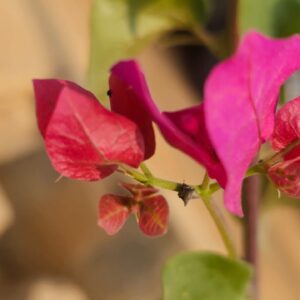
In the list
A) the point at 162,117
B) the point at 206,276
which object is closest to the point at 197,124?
the point at 162,117

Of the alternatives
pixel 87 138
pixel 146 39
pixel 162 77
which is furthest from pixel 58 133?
pixel 162 77

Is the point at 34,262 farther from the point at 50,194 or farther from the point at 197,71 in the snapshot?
the point at 197,71

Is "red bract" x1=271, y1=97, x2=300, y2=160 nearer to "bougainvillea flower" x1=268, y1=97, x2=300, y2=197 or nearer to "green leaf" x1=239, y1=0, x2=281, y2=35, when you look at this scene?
"bougainvillea flower" x1=268, y1=97, x2=300, y2=197

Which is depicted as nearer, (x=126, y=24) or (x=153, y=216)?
(x=153, y=216)

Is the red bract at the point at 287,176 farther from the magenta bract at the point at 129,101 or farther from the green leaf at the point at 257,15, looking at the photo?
the green leaf at the point at 257,15

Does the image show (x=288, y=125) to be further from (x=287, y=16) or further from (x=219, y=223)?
(x=287, y=16)

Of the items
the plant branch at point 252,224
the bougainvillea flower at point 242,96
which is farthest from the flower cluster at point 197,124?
the plant branch at point 252,224
